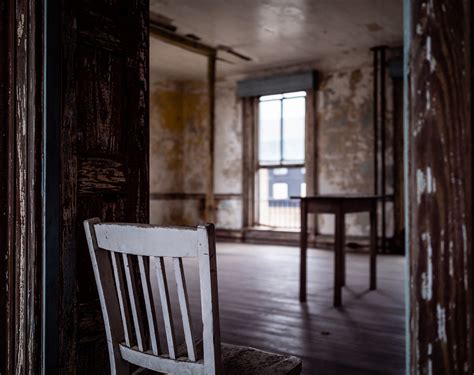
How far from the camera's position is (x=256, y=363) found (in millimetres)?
1262

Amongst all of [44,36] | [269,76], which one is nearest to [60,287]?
[44,36]

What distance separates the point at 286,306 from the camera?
3.28 metres

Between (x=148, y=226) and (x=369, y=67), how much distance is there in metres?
6.19

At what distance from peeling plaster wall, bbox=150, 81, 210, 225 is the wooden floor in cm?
324

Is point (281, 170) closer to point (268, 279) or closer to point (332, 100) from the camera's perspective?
point (332, 100)

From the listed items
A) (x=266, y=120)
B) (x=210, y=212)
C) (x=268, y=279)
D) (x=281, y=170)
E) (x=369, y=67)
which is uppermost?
(x=369, y=67)

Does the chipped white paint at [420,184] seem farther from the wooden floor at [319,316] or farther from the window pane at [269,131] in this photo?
the window pane at [269,131]

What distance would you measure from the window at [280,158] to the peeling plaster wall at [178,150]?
1124mm

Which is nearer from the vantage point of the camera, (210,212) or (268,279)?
(268,279)

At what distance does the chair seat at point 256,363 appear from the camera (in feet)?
3.94

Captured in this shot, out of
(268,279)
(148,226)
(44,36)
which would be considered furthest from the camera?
(268,279)

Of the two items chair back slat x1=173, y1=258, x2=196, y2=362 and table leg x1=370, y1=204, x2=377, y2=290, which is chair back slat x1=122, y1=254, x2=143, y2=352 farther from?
table leg x1=370, y1=204, x2=377, y2=290

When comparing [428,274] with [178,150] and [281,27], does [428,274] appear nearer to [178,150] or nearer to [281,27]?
[281,27]

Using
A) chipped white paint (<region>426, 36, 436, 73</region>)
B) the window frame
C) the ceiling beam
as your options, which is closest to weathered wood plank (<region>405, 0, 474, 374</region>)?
chipped white paint (<region>426, 36, 436, 73</region>)
